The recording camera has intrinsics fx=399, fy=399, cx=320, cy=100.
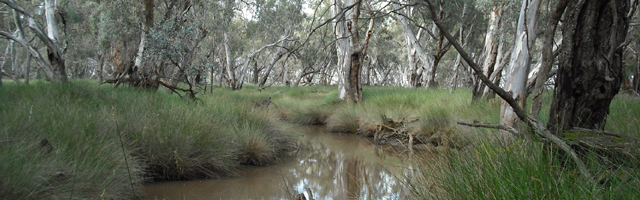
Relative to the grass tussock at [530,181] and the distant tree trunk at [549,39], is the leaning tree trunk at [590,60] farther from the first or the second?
the grass tussock at [530,181]

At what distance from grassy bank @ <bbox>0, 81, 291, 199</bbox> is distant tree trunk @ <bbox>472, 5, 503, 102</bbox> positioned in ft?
10.5

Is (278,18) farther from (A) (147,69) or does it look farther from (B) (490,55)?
(B) (490,55)

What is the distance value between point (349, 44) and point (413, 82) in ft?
23.5

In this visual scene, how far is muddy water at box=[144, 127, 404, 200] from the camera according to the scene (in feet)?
11.4

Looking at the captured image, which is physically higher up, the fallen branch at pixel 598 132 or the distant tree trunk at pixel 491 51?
the distant tree trunk at pixel 491 51

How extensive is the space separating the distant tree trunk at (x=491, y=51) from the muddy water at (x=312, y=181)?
2.02 metres

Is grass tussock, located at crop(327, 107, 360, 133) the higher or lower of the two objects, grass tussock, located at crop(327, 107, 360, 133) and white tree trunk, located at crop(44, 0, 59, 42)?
the lower

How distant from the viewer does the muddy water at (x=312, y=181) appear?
347cm

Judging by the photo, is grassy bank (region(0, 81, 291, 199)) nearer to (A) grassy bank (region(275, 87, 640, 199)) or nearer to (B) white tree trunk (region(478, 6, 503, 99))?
Result: (A) grassy bank (region(275, 87, 640, 199))

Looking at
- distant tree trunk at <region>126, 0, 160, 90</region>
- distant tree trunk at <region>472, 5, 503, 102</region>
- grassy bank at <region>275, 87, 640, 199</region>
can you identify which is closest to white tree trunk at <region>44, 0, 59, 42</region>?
distant tree trunk at <region>126, 0, 160, 90</region>

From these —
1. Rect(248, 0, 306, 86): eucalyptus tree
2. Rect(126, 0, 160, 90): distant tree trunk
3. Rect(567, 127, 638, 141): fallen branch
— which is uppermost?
Rect(248, 0, 306, 86): eucalyptus tree

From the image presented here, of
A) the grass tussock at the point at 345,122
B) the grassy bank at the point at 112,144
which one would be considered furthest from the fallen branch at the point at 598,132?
the grass tussock at the point at 345,122

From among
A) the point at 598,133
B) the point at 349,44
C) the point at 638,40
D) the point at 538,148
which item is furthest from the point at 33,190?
the point at 638,40

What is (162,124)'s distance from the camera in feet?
13.9
